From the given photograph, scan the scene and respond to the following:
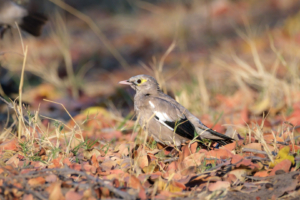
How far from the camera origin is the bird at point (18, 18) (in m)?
5.70

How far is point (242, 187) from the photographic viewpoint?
118 inches

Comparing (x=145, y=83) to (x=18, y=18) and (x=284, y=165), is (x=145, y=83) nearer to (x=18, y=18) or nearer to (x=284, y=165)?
(x=284, y=165)

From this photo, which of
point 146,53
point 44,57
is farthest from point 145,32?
point 44,57


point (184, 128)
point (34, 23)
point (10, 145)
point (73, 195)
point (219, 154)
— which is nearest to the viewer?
point (73, 195)

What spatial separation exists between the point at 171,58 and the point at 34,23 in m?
4.79

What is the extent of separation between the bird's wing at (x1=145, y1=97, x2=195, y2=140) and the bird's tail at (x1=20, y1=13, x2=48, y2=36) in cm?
284

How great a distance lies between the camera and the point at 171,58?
32.7ft

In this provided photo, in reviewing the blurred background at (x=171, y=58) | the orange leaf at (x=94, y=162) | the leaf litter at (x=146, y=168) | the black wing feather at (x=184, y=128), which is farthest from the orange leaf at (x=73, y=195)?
the black wing feather at (x=184, y=128)

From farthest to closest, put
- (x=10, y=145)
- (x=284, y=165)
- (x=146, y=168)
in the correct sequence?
(x=10, y=145), (x=146, y=168), (x=284, y=165)

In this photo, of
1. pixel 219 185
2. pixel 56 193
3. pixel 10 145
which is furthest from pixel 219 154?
pixel 10 145

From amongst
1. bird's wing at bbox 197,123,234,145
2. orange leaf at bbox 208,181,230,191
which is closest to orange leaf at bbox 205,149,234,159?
bird's wing at bbox 197,123,234,145

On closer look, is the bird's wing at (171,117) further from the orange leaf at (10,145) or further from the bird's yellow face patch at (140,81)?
the orange leaf at (10,145)

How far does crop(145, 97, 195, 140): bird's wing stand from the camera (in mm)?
3949

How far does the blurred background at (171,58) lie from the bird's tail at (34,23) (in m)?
0.34
